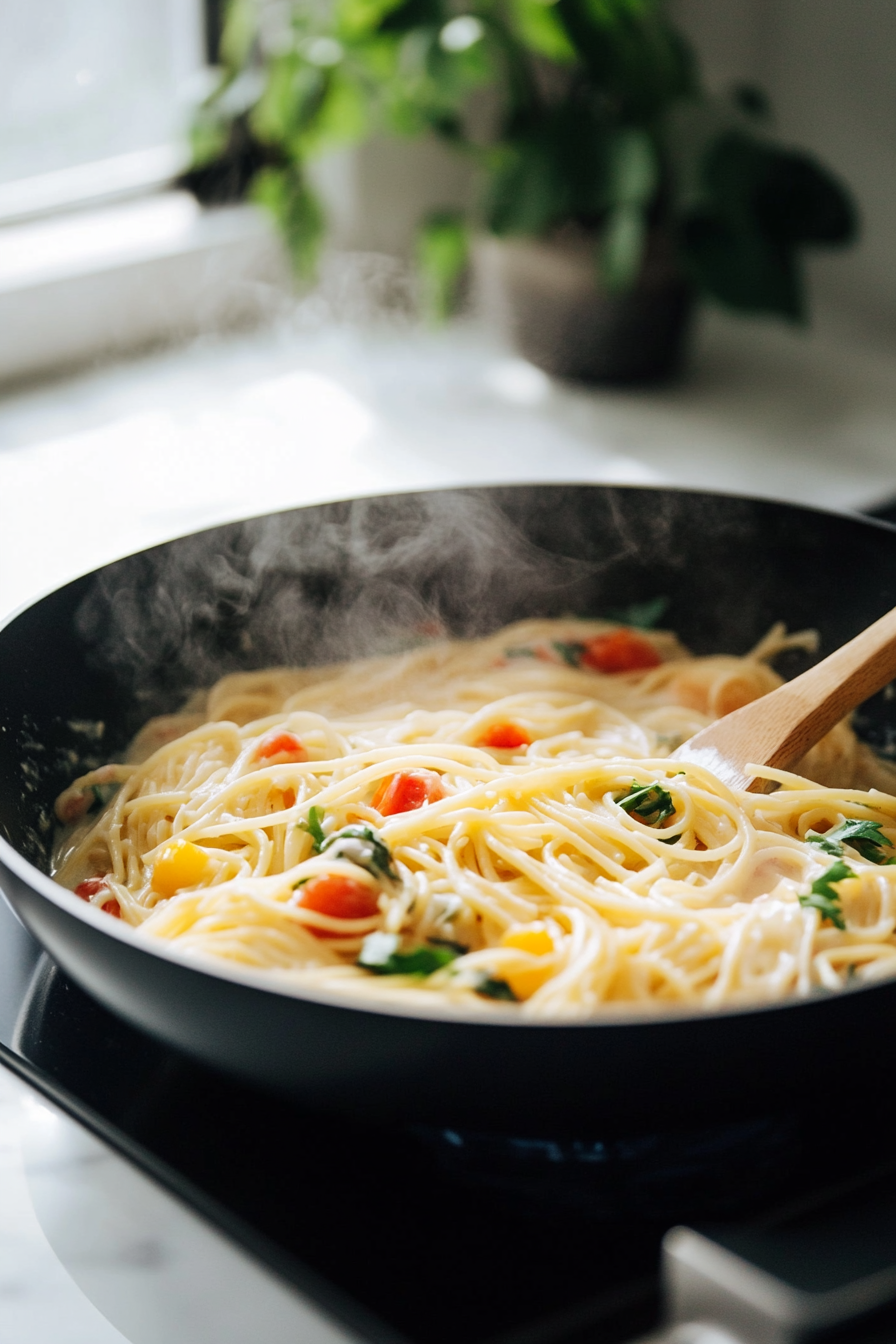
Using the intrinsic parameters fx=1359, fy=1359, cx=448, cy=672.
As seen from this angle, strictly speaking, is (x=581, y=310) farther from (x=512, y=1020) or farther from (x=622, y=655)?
(x=512, y=1020)

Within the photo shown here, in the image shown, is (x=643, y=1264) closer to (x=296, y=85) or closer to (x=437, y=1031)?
(x=437, y=1031)

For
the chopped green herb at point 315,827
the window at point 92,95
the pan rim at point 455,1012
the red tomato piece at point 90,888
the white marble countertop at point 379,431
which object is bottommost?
the red tomato piece at point 90,888

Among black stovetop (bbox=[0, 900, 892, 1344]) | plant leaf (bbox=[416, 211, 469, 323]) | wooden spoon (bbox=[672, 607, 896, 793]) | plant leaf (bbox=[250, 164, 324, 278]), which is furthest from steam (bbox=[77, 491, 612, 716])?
plant leaf (bbox=[250, 164, 324, 278])

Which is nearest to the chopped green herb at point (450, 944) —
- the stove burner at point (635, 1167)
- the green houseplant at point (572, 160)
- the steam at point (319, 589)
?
the stove burner at point (635, 1167)

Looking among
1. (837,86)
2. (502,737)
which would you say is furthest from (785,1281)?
(837,86)

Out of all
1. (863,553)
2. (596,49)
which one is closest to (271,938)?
(863,553)

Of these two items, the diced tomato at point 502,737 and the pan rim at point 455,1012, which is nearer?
the pan rim at point 455,1012

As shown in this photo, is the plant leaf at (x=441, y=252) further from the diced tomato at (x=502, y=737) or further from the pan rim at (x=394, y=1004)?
the pan rim at (x=394, y=1004)

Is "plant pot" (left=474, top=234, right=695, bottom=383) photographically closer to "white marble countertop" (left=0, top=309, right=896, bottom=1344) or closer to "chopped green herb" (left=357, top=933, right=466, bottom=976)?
"white marble countertop" (left=0, top=309, right=896, bottom=1344)
